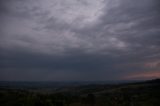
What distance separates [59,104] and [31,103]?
6940 mm

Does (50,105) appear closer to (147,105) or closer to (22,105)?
(22,105)

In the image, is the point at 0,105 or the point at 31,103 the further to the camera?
the point at 0,105

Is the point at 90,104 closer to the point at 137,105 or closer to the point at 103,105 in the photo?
the point at 103,105

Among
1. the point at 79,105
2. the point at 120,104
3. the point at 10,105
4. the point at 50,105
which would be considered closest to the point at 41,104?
the point at 50,105

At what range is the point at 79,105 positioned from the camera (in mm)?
68000

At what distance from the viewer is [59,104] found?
56438 millimetres

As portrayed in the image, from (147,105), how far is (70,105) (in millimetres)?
22175

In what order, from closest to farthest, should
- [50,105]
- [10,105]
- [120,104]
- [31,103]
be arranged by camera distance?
[50,105] < [31,103] < [10,105] < [120,104]

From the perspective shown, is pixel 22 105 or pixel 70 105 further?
pixel 70 105

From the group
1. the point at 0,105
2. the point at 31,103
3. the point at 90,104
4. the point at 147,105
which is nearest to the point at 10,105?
the point at 0,105

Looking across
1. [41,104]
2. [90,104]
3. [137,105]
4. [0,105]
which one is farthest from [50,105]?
[137,105]

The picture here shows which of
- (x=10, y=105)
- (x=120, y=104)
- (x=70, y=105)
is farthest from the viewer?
(x=120, y=104)

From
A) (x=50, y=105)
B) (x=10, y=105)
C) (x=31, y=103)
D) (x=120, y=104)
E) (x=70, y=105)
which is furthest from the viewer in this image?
(x=120, y=104)

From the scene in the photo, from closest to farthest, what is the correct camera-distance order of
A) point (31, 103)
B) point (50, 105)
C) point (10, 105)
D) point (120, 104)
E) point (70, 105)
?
point (50, 105) → point (31, 103) → point (10, 105) → point (70, 105) → point (120, 104)
